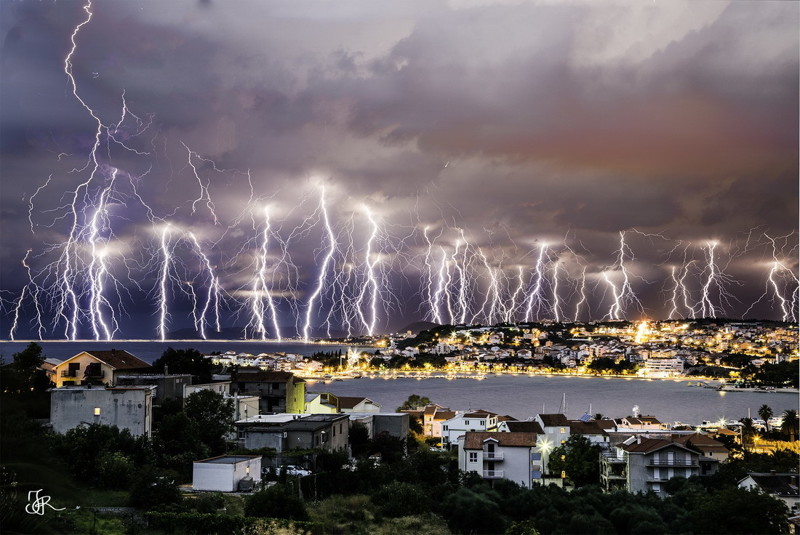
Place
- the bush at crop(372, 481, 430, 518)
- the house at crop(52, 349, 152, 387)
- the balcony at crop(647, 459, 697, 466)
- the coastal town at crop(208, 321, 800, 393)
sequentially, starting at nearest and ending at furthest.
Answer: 1. the bush at crop(372, 481, 430, 518)
2. the balcony at crop(647, 459, 697, 466)
3. the house at crop(52, 349, 152, 387)
4. the coastal town at crop(208, 321, 800, 393)

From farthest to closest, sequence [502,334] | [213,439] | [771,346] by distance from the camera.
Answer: [502,334]
[771,346]
[213,439]

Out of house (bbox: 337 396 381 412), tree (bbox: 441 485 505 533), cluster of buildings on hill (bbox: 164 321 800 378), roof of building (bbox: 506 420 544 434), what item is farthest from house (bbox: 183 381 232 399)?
cluster of buildings on hill (bbox: 164 321 800 378)

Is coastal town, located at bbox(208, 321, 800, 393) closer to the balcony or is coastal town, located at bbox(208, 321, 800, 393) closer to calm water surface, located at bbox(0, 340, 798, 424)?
calm water surface, located at bbox(0, 340, 798, 424)

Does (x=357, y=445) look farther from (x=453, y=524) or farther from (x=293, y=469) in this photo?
(x=453, y=524)

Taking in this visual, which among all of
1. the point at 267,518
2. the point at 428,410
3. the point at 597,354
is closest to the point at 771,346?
the point at 597,354

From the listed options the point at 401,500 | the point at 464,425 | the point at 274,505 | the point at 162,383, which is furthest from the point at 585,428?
the point at 274,505

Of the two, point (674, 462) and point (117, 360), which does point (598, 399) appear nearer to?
point (674, 462)
